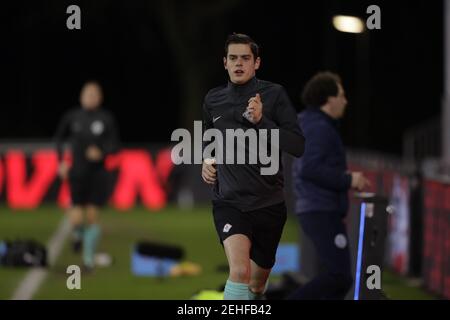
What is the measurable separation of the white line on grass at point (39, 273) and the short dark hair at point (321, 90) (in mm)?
4008

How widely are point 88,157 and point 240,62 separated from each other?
8328mm

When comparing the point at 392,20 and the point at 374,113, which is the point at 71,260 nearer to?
the point at 374,113

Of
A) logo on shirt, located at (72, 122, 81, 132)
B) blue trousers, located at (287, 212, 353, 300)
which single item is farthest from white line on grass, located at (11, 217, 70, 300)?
blue trousers, located at (287, 212, 353, 300)

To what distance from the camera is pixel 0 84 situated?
39.2 meters

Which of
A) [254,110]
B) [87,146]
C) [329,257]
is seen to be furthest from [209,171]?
[87,146]

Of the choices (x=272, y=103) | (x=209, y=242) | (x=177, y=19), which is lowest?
(x=209, y=242)

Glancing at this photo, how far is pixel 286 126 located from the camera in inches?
373

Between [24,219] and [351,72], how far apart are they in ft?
52.4

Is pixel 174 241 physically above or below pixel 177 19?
below

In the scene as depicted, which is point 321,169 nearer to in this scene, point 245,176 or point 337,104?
point 337,104

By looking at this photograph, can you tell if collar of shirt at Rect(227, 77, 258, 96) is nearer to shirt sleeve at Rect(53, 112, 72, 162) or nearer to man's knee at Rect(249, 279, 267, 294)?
man's knee at Rect(249, 279, 267, 294)
